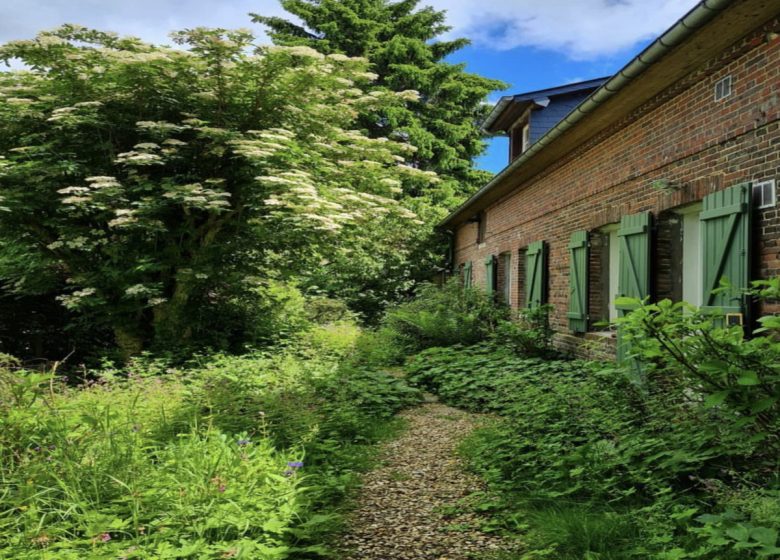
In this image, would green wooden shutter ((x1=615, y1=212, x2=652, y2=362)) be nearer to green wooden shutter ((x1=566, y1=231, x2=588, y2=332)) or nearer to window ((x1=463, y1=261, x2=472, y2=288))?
green wooden shutter ((x1=566, y1=231, x2=588, y2=332))

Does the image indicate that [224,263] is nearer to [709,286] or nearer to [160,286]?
[160,286]

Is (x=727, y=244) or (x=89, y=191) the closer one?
(x=727, y=244)

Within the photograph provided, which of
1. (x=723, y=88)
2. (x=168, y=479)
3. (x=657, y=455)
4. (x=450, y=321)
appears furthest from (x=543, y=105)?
Result: (x=168, y=479)

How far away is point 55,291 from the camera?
1100cm

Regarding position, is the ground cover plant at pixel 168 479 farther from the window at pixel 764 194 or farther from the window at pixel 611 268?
the window at pixel 611 268

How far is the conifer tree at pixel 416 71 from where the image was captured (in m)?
25.6

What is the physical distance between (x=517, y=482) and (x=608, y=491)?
29.9 inches

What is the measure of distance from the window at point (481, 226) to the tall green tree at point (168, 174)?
4.92 meters

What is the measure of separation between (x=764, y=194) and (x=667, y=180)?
58.2 inches

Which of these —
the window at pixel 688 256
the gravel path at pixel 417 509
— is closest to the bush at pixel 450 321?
the window at pixel 688 256

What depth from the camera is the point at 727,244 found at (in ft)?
15.9

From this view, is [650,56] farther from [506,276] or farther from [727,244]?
[506,276]

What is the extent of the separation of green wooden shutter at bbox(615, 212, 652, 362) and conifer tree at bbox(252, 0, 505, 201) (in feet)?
59.0

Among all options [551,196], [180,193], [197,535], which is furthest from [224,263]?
[197,535]
